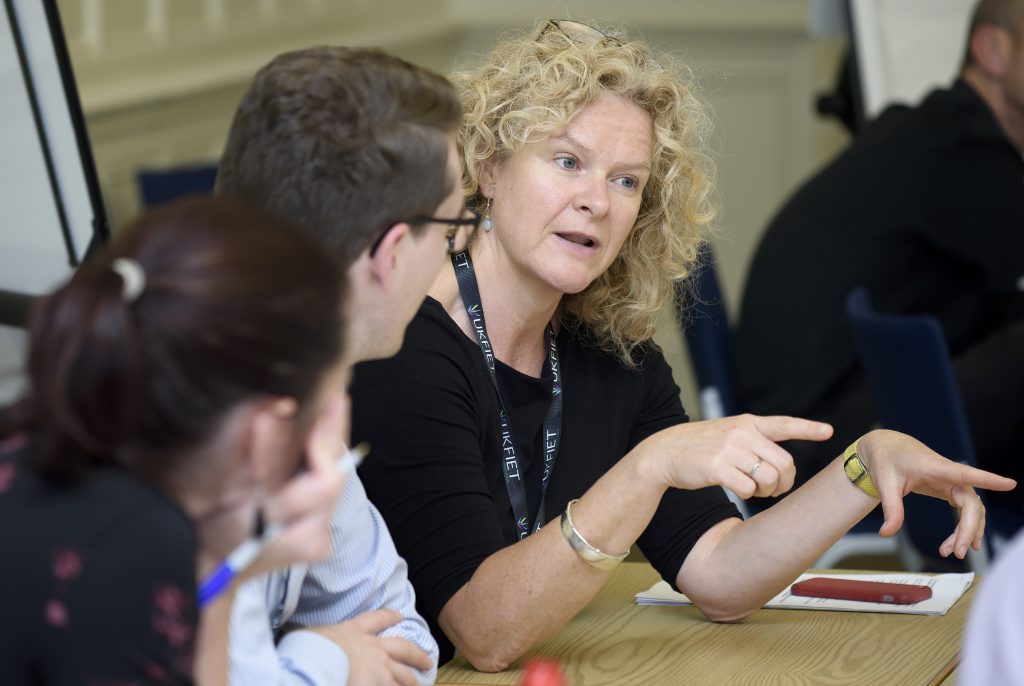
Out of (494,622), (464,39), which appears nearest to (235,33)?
(464,39)

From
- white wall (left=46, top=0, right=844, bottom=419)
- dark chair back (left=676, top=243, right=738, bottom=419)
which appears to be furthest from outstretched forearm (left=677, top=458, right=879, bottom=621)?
white wall (left=46, top=0, right=844, bottom=419)

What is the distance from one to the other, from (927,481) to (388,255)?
0.69 m

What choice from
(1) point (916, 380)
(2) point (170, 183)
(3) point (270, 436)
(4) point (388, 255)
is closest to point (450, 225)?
(4) point (388, 255)

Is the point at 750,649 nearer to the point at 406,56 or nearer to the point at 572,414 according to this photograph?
the point at 572,414

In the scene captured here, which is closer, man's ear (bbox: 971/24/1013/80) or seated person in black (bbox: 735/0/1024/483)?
seated person in black (bbox: 735/0/1024/483)

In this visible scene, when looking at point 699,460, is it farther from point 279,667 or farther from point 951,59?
point 951,59

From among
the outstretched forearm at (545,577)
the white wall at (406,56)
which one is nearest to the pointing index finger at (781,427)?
the outstretched forearm at (545,577)

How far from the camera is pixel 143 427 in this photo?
79 cm

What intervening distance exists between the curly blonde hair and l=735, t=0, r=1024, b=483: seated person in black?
1117 mm

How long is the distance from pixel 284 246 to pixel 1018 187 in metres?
2.64

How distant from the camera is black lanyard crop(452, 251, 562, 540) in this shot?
1.70 metres

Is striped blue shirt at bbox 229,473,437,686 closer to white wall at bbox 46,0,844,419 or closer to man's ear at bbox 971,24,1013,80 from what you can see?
white wall at bbox 46,0,844,419

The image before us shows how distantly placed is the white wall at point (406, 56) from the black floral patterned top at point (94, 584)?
9.26 ft

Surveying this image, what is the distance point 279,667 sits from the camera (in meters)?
1.13
